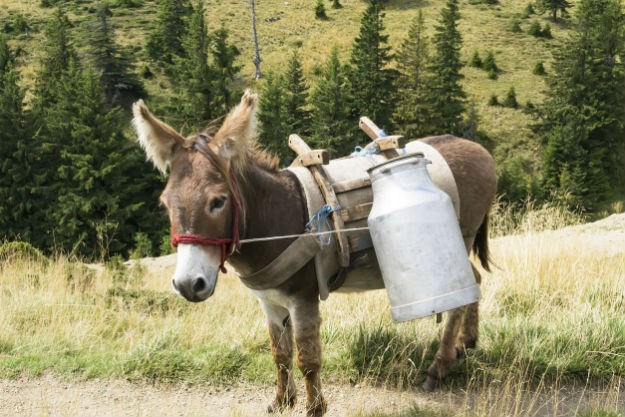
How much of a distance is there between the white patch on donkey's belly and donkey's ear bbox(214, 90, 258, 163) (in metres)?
1.00

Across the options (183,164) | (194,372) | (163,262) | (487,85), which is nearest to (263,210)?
(183,164)

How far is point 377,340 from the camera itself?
186 inches

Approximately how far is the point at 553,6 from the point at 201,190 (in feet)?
187

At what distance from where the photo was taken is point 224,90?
4047cm

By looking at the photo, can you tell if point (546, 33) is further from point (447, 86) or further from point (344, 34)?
point (344, 34)

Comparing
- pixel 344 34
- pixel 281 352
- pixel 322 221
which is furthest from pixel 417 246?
pixel 344 34

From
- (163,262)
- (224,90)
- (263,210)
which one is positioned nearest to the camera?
(263,210)

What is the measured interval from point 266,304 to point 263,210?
0.84 m

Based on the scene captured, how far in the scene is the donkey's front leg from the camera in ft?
12.0

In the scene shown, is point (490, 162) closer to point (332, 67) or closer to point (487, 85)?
point (332, 67)

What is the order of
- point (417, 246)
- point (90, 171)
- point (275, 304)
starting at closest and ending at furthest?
1. point (417, 246)
2. point (275, 304)
3. point (90, 171)

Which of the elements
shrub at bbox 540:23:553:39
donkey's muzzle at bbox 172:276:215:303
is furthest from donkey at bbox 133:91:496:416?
shrub at bbox 540:23:553:39

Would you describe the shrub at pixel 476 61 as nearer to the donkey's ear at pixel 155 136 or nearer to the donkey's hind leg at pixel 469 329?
the donkey's hind leg at pixel 469 329

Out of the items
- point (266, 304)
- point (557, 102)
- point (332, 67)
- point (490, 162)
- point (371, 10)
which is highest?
point (490, 162)
